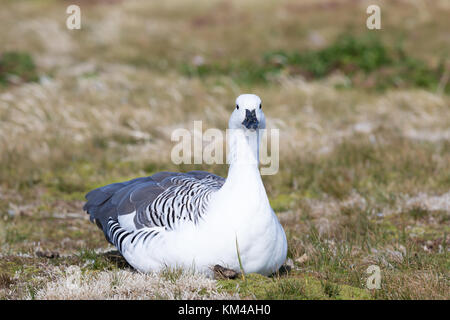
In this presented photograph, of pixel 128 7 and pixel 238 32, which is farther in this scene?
pixel 128 7

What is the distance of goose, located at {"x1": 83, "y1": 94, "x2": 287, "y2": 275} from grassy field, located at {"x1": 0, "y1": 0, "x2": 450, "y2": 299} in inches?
8.1

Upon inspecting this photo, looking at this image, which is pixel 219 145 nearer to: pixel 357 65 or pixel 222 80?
pixel 222 80

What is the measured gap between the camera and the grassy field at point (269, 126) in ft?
17.7

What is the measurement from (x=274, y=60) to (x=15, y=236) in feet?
36.4

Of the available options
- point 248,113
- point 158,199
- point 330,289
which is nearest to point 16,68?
point 158,199

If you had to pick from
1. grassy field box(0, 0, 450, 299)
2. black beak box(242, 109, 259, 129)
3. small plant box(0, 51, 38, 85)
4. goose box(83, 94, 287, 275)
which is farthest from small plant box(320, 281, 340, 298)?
small plant box(0, 51, 38, 85)

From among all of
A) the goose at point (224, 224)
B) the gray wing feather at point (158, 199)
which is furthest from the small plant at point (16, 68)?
the goose at point (224, 224)

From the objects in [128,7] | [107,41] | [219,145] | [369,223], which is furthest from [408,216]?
[128,7]

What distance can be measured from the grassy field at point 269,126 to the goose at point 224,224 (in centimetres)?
20

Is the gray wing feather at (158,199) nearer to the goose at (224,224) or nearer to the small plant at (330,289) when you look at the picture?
the goose at (224,224)

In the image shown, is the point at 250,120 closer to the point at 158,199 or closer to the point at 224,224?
the point at 224,224

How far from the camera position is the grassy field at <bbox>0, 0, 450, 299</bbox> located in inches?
212

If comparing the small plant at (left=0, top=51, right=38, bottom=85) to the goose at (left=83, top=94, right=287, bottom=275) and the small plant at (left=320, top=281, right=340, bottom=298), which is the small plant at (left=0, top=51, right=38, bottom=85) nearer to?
the goose at (left=83, top=94, right=287, bottom=275)

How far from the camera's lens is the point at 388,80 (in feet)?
49.8
